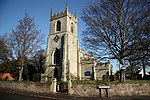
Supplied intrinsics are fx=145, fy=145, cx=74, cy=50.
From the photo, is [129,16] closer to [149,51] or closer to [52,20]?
[149,51]

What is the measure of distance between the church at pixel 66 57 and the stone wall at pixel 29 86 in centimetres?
1335

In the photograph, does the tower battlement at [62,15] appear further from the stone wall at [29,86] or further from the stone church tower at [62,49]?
the stone wall at [29,86]

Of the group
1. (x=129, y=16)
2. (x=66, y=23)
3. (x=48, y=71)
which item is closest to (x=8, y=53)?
(x=48, y=71)

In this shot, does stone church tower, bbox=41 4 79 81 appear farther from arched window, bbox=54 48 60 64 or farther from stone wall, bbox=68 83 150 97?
stone wall, bbox=68 83 150 97

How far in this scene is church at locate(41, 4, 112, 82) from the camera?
35169 mm

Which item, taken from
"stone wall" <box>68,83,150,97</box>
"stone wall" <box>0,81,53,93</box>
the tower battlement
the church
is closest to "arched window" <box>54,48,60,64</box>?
the church

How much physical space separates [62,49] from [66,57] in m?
2.85

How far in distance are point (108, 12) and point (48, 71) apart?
990 inches

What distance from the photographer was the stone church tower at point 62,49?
115 feet

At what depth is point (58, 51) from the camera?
3791cm

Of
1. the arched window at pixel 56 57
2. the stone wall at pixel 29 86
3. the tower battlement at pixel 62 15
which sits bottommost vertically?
the stone wall at pixel 29 86

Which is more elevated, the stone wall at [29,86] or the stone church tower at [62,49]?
the stone church tower at [62,49]

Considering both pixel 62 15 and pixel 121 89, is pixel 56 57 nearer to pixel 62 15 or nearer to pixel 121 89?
pixel 62 15

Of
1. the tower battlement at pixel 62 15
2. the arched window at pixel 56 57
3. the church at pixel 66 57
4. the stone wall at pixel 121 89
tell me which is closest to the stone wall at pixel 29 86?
the stone wall at pixel 121 89
